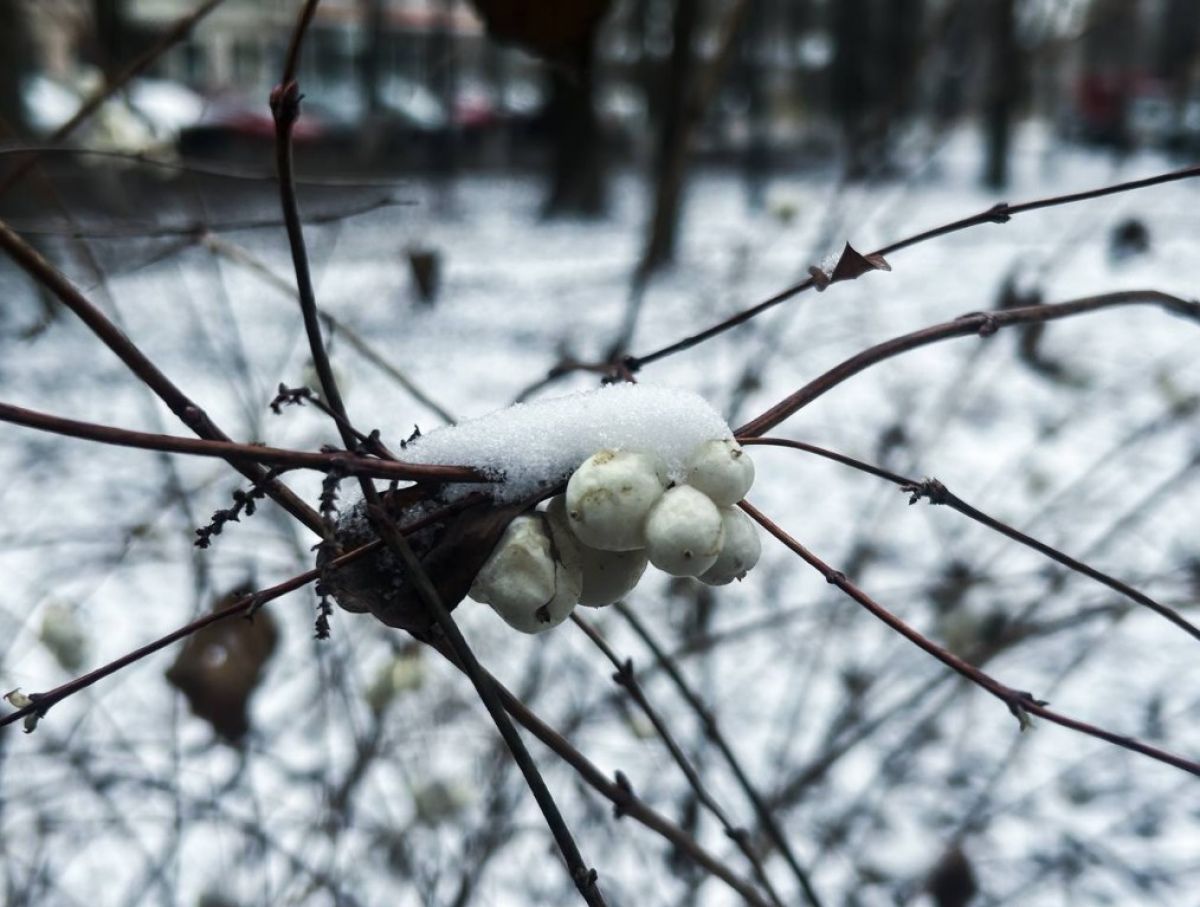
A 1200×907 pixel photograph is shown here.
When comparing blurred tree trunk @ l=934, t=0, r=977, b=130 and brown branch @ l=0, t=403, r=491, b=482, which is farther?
blurred tree trunk @ l=934, t=0, r=977, b=130

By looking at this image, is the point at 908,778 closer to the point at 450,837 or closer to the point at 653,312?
the point at 450,837

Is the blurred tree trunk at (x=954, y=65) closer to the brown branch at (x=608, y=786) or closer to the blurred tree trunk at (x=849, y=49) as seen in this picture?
the brown branch at (x=608, y=786)

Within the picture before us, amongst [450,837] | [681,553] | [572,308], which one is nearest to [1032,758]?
[450,837]

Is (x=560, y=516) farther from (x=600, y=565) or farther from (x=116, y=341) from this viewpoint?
(x=116, y=341)

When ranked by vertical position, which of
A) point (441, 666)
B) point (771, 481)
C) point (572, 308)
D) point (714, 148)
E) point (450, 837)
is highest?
point (714, 148)

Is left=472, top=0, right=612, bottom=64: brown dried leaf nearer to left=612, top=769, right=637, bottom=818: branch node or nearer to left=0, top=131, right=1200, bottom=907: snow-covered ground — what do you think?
left=0, top=131, right=1200, bottom=907: snow-covered ground

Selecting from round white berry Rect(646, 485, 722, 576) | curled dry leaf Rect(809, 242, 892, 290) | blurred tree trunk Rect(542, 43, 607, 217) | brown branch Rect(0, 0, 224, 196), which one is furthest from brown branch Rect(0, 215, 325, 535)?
blurred tree trunk Rect(542, 43, 607, 217)

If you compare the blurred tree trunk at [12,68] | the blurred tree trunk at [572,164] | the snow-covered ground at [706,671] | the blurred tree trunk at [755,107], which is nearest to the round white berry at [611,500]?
the snow-covered ground at [706,671]
